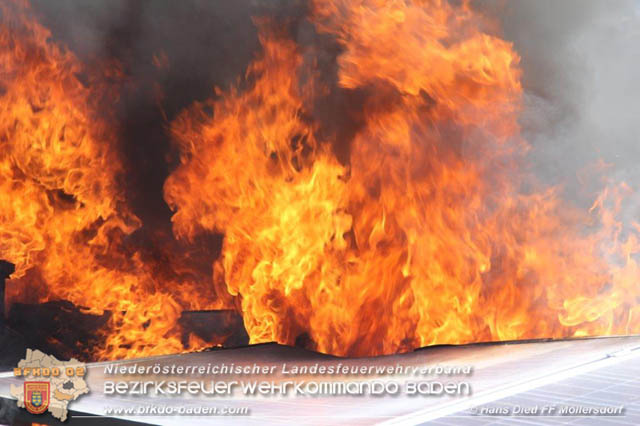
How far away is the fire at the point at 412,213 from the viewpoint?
885 cm

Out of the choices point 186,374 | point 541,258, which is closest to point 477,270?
point 541,258

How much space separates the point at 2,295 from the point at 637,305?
815cm

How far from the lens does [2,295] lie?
9859 millimetres

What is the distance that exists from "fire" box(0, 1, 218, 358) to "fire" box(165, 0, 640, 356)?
2.24m

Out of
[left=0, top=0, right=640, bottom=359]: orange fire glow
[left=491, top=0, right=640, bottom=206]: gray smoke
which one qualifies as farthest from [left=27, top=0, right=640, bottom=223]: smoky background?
[left=0, top=0, right=640, bottom=359]: orange fire glow

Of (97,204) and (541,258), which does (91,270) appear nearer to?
(97,204)

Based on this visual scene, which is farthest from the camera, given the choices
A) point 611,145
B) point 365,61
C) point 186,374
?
point 611,145

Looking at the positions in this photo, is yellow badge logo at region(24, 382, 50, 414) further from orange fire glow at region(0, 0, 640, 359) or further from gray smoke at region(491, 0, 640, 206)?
gray smoke at region(491, 0, 640, 206)

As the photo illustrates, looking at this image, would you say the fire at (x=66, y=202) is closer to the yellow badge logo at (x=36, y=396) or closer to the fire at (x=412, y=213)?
the fire at (x=412, y=213)

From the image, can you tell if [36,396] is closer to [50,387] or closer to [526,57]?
[50,387]

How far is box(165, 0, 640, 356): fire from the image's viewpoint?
885 centimetres

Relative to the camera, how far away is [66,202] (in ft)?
38.5

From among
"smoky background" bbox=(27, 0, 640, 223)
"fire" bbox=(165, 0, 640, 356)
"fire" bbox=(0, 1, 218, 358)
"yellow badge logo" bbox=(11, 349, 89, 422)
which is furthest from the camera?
"fire" bbox=(0, 1, 218, 358)

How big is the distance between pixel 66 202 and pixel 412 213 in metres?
5.69
